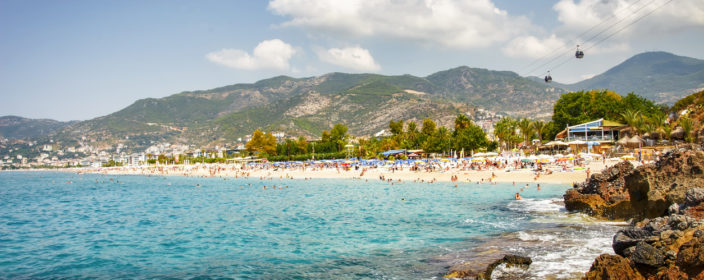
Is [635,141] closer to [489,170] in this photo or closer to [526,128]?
[489,170]

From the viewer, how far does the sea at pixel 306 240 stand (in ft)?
37.6

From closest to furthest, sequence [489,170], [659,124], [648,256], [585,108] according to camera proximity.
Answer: [648,256], [489,170], [659,124], [585,108]

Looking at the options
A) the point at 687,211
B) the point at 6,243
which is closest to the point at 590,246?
the point at 687,211

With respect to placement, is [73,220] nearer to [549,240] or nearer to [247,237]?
[247,237]

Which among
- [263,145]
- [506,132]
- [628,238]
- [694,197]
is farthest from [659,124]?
[263,145]

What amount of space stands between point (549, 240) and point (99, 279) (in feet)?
43.3

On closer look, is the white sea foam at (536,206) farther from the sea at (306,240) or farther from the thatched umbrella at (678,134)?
the thatched umbrella at (678,134)

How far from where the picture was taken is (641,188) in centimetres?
1568

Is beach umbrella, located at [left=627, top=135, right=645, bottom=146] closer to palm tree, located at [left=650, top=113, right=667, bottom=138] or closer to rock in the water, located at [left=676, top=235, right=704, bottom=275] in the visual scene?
palm tree, located at [left=650, top=113, right=667, bottom=138]

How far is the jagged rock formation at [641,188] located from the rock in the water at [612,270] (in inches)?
297

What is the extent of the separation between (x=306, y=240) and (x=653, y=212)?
12064 millimetres

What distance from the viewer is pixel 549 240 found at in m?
13.1

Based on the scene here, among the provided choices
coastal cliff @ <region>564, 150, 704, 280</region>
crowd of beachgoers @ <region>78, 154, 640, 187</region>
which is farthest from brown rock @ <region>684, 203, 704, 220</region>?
crowd of beachgoers @ <region>78, 154, 640, 187</region>

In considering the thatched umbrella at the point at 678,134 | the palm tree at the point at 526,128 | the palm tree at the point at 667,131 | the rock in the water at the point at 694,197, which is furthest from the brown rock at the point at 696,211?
the palm tree at the point at 526,128
